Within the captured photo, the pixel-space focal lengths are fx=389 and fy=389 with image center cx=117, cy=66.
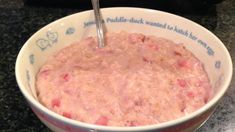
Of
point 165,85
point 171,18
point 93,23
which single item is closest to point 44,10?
point 93,23

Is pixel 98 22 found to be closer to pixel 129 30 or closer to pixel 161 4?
pixel 129 30

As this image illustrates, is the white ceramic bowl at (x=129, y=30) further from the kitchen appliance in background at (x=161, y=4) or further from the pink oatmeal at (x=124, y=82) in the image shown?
the kitchen appliance in background at (x=161, y=4)

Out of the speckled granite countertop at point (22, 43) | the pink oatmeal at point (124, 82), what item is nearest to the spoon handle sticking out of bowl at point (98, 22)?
the pink oatmeal at point (124, 82)

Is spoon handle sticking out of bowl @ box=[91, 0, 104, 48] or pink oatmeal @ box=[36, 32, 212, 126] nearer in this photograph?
pink oatmeal @ box=[36, 32, 212, 126]

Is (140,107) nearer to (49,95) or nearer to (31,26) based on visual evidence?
(49,95)

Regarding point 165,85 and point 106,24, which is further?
point 106,24

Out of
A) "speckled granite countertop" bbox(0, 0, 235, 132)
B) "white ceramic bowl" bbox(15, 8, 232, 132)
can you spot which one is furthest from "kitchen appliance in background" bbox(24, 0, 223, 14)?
"white ceramic bowl" bbox(15, 8, 232, 132)

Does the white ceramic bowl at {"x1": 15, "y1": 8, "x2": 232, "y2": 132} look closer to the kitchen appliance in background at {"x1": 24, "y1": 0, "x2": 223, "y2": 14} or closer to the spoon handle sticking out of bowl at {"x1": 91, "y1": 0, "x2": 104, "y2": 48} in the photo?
the spoon handle sticking out of bowl at {"x1": 91, "y1": 0, "x2": 104, "y2": 48}
